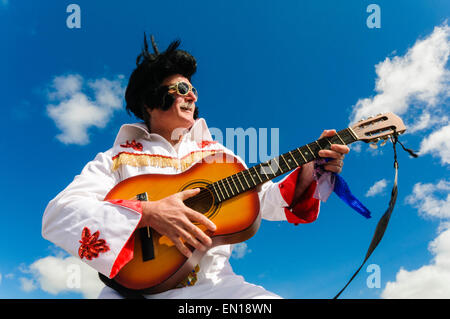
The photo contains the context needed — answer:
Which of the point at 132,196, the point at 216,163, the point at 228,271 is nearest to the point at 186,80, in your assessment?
the point at 216,163

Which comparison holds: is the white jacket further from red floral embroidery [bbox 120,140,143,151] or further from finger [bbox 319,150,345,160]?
finger [bbox 319,150,345,160]

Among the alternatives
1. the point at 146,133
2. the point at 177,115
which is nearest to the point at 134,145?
the point at 146,133

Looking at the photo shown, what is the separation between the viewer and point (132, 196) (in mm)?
2568

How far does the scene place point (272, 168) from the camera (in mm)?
2676

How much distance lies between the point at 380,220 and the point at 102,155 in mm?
2662

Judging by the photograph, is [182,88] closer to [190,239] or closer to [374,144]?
[190,239]

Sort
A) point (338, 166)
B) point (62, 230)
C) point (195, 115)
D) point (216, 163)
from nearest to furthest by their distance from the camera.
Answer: point (62, 230), point (338, 166), point (216, 163), point (195, 115)

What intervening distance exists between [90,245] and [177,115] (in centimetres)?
181

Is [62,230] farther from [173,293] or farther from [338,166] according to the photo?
[338,166]

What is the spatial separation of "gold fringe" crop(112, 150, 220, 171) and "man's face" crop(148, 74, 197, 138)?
502 millimetres

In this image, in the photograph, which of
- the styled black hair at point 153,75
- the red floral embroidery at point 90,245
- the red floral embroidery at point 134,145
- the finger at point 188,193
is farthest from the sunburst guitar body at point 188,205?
the styled black hair at point 153,75

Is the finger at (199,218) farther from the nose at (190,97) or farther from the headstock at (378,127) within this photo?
the nose at (190,97)

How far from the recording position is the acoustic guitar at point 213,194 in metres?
2.22
